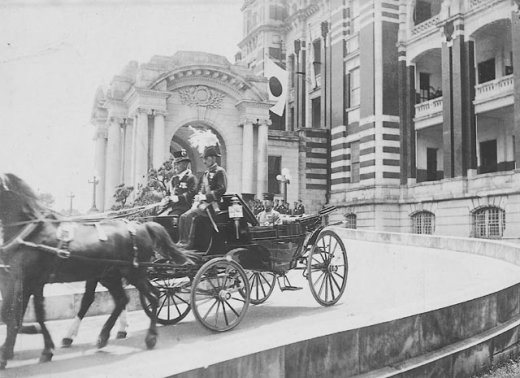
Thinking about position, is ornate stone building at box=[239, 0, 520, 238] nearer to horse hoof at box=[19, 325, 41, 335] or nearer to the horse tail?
the horse tail

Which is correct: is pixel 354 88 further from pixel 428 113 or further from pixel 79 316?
pixel 79 316

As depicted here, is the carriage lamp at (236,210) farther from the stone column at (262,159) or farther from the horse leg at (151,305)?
the stone column at (262,159)

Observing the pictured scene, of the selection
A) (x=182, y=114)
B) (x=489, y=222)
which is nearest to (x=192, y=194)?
(x=182, y=114)

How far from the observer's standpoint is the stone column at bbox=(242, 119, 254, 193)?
87.6 feet

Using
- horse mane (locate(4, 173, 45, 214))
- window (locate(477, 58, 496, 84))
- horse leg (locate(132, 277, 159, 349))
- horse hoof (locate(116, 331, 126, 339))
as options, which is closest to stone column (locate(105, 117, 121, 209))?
window (locate(477, 58, 496, 84))

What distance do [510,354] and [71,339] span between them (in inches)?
245

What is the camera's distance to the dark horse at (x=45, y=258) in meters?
5.09

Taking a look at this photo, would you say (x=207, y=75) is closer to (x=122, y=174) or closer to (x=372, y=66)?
(x=122, y=174)

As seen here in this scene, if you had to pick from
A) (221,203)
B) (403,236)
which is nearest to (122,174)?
(403,236)

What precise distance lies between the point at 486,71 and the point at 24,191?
28199 millimetres

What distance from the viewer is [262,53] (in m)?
43.0

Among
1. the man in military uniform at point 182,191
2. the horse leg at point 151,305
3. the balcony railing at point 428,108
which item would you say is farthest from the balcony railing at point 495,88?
the horse leg at point 151,305

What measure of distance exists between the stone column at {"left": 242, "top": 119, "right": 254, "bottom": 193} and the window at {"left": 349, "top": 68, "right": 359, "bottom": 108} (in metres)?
9.56

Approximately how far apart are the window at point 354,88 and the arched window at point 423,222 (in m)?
8.53
